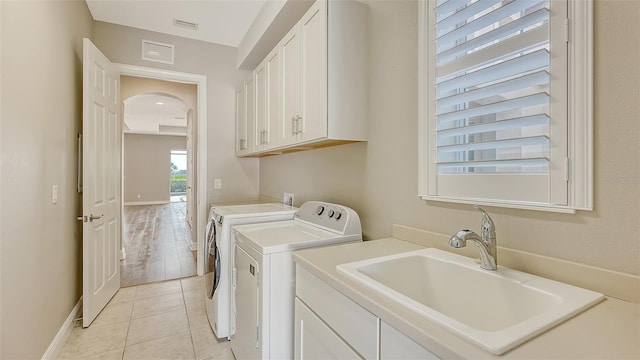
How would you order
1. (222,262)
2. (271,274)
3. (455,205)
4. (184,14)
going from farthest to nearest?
1. (184,14)
2. (222,262)
3. (271,274)
4. (455,205)

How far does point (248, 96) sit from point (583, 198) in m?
2.70

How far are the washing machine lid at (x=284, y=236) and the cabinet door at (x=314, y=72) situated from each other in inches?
22.4

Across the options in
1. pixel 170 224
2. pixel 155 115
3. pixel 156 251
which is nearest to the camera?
pixel 156 251

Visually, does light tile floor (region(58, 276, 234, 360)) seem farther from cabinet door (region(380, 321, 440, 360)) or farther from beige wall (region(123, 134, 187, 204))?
beige wall (region(123, 134, 187, 204))

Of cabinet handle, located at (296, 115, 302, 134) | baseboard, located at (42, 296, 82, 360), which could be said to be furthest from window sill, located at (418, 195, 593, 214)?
→ baseboard, located at (42, 296, 82, 360)

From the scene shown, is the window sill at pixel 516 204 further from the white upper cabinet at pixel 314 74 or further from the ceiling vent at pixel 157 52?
the ceiling vent at pixel 157 52

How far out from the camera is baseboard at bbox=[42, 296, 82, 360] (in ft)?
6.05

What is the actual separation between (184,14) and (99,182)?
173 cm

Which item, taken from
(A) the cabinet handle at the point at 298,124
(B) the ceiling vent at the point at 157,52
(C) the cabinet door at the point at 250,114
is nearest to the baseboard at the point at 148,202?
(B) the ceiling vent at the point at 157,52

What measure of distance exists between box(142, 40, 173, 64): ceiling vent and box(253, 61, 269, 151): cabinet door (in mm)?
1204

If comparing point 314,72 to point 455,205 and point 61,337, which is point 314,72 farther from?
point 61,337

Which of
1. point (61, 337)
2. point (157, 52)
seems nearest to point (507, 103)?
point (61, 337)

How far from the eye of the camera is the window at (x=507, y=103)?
0.86 meters

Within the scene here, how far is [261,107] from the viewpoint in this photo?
2.54 metres
